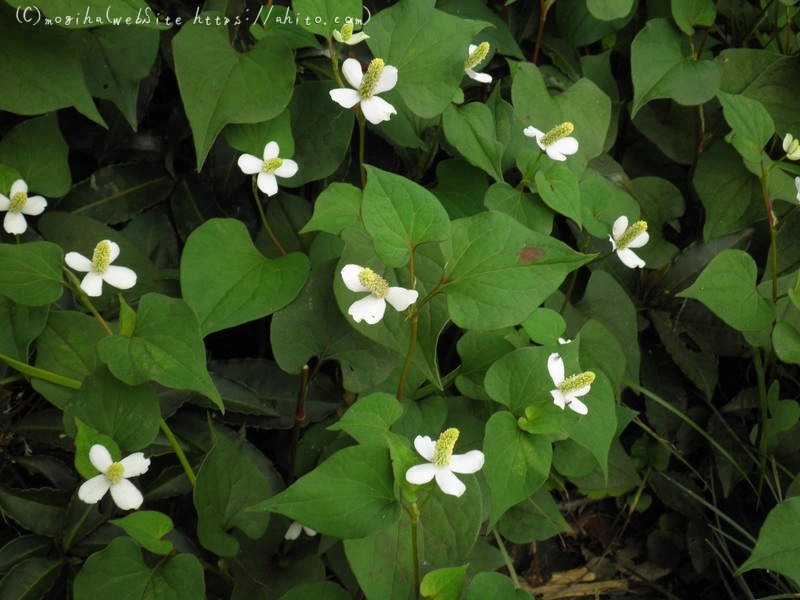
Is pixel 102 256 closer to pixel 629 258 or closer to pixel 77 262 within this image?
pixel 77 262

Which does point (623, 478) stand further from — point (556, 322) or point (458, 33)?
point (458, 33)

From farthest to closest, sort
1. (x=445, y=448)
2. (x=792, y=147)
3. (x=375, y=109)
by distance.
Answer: (x=792, y=147), (x=375, y=109), (x=445, y=448)

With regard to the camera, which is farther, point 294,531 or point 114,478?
point 294,531

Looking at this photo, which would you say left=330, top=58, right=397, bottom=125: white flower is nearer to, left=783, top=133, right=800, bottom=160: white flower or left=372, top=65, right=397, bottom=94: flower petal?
left=372, top=65, right=397, bottom=94: flower petal

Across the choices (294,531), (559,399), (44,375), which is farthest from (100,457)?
(559,399)

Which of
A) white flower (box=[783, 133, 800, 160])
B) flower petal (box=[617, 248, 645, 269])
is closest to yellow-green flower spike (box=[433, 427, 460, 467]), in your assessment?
flower petal (box=[617, 248, 645, 269])

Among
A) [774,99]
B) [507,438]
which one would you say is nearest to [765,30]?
[774,99]
